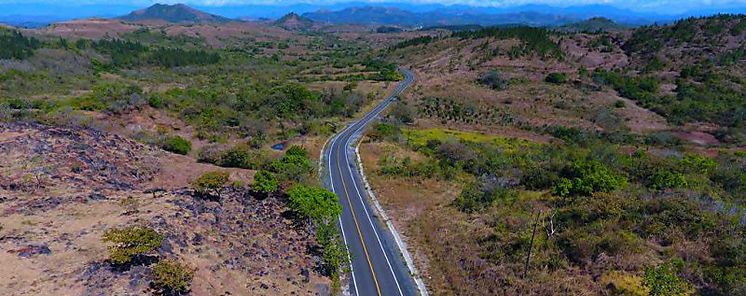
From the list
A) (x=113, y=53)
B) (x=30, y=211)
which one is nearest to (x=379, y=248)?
(x=30, y=211)

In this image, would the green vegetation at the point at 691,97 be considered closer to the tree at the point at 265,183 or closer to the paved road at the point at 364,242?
the paved road at the point at 364,242

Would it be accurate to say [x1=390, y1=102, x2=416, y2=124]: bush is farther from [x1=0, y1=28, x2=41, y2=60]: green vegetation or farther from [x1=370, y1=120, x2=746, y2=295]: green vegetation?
[x1=0, y1=28, x2=41, y2=60]: green vegetation

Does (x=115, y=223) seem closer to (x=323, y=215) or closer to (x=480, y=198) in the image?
(x=323, y=215)

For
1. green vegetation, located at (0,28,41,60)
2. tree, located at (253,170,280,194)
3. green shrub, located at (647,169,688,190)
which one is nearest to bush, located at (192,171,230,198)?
tree, located at (253,170,280,194)

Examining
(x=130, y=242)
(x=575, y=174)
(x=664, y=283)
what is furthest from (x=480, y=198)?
(x=130, y=242)

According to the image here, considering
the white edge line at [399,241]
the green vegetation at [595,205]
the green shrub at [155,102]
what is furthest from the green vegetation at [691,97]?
the green shrub at [155,102]

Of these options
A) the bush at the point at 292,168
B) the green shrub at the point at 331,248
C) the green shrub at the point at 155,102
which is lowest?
the green shrub at the point at 331,248

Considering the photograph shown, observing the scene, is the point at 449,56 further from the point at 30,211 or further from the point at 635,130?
the point at 30,211
